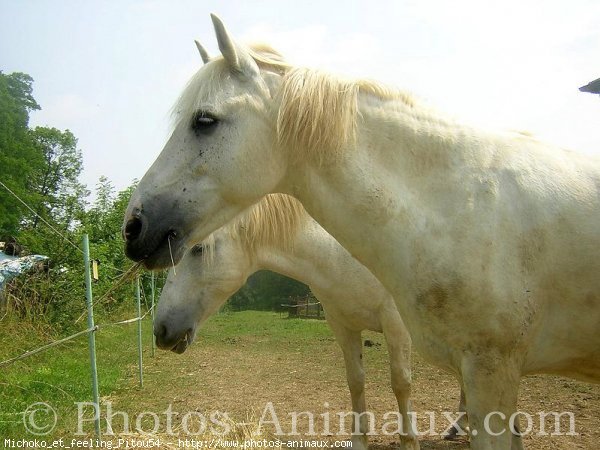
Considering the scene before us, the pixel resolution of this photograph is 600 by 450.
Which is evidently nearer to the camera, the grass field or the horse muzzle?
the horse muzzle

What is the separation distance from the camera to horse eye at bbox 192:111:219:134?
223cm

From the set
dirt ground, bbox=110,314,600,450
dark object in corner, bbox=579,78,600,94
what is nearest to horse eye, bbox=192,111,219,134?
dirt ground, bbox=110,314,600,450

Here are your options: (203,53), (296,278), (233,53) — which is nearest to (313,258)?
(296,278)

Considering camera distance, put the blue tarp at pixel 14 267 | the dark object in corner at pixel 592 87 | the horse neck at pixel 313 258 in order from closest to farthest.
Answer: the horse neck at pixel 313 258 < the blue tarp at pixel 14 267 < the dark object in corner at pixel 592 87

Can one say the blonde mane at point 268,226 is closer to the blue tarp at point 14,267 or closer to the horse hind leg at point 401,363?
the horse hind leg at point 401,363

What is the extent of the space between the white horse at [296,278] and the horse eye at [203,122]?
6.45 feet

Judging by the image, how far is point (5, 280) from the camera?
8.20 meters

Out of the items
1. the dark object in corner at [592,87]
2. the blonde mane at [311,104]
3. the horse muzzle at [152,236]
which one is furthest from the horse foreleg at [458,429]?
the dark object in corner at [592,87]

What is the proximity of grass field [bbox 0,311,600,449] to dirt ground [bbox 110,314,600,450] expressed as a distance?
1 centimetres

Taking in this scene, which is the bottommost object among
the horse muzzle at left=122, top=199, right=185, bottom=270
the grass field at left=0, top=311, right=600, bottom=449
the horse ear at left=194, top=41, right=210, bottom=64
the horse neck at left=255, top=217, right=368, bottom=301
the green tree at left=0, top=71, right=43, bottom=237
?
the grass field at left=0, top=311, right=600, bottom=449

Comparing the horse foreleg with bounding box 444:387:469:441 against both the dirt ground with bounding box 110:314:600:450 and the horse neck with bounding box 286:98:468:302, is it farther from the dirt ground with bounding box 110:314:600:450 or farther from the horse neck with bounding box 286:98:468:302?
the horse neck with bounding box 286:98:468:302

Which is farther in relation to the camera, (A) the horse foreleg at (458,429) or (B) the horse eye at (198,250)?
(A) the horse foreleg at (458,429)

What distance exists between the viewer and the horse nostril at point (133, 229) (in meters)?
2.21

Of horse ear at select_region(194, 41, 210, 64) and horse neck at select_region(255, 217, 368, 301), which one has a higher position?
horse ear at select_region(194, 41, 210, 64)
